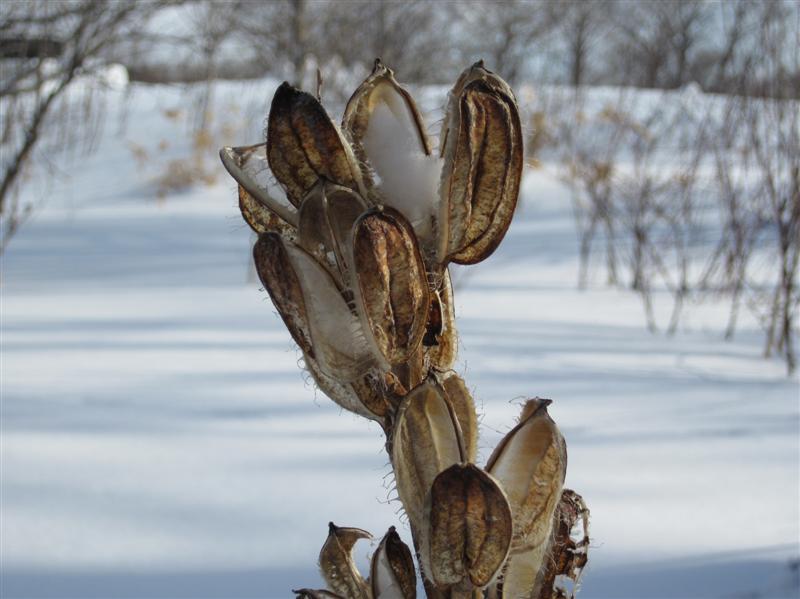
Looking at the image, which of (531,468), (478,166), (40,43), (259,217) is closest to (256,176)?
(259,217)

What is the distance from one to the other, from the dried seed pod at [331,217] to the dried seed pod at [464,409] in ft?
0.35

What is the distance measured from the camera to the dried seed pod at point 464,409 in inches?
24.1

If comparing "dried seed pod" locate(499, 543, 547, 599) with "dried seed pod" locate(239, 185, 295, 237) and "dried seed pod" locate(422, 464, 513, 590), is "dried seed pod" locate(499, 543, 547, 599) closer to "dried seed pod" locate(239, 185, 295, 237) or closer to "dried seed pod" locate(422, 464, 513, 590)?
"dried seed pod" locate(422, 464, 513, 590)

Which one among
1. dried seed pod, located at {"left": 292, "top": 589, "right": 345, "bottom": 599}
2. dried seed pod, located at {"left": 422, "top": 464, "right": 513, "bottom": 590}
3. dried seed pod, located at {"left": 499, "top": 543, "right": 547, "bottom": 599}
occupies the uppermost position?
dried seed pod, located at {"left": 422, "top": 464, "right": 513, "bottom": 590}

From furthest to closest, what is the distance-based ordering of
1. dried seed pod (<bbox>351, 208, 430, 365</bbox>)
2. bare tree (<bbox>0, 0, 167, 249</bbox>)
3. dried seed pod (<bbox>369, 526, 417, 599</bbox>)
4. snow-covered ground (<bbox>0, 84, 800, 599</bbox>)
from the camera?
bare tree (<bbox>0, 0, 167, 249</bbox>) < snow-covered ground (<bbox>0, 84, 800, 599</bbox>) < dried seed pod (<bbox>369, 526, 417, 599</bbox>) < dried seed pod (<bbox>351, 208, 430, 365</bbox>)

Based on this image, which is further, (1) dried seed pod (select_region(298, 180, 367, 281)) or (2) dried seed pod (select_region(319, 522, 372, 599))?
(2) dried seed pod (select_region(319, 522, 372, 599))

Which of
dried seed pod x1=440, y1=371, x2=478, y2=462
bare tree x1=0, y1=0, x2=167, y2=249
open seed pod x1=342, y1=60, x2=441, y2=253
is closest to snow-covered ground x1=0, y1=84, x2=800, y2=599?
dried seed pod x1=440, y1=371, x2=478, y2=462

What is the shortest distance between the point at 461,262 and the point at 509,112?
106mm

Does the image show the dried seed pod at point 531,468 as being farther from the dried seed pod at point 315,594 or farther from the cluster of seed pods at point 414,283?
the dried seed pod at point 315,594

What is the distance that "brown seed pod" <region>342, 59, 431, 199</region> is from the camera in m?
0.61

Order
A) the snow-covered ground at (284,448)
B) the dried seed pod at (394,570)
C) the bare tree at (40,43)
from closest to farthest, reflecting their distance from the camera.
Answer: the dried seed pod at (394,570) < the snow-covered ground at (284,448) < the bare tree at (40,43)

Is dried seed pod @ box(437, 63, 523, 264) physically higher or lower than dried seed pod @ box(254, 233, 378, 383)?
higher

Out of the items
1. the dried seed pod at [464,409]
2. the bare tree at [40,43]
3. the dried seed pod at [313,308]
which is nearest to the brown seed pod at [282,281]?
the dried seed pod at [313,308]

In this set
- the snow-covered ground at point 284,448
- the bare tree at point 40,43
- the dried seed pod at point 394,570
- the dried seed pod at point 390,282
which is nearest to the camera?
the dried seed pod at point 390,282
